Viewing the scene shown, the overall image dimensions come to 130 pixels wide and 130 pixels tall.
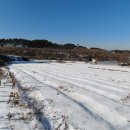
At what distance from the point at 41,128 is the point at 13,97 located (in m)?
2.29

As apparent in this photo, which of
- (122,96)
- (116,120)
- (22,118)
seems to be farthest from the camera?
(122,96)

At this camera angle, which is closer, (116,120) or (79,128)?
(79,128)

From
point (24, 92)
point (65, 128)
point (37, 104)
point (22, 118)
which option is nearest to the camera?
A: point (65, 128)

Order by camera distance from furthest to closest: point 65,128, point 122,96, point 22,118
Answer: point 122,96, point 22,118, point 65,128

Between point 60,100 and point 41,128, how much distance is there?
71.6 inches

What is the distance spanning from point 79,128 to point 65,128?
0.18 metres

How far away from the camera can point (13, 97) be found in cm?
573

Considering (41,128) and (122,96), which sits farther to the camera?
(122,96)

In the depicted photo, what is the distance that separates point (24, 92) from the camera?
21.9ft

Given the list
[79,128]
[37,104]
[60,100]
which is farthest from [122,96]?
[79,128]

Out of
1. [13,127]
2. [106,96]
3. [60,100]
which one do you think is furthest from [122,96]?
[13,127]

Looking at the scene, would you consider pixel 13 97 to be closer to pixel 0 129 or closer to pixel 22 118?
pixel 22 118

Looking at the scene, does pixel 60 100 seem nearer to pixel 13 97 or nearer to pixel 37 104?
pixel 37 104

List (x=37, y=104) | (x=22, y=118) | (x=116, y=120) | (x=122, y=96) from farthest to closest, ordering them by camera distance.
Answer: (x=122, y=96) → (x=37, y=104) → (x=22, y=118) → (x=116, y=120)
